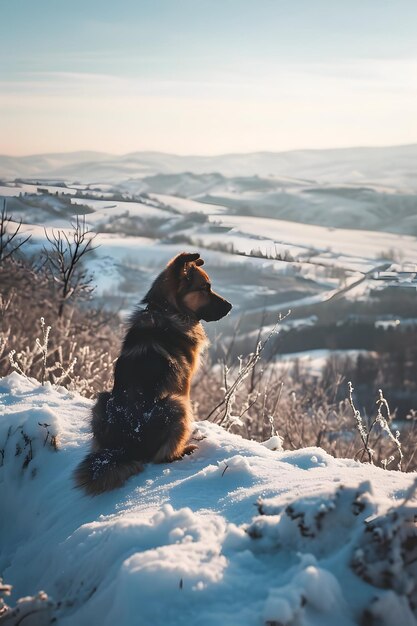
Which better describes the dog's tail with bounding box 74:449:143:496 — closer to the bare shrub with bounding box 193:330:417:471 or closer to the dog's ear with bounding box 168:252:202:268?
the bare shrub with bounding box 193:330:417:471

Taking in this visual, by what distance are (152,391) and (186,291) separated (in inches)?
67.2

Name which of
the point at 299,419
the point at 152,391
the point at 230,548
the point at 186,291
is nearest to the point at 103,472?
the point at 152,391

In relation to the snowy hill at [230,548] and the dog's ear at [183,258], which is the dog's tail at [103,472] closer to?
the snowy hill at [230,548]

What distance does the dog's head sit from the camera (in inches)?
255

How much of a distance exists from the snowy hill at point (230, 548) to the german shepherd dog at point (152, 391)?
0.27m

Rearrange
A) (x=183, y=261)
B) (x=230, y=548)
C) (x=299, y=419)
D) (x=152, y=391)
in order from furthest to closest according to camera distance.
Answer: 1. (x=299, y=419)
2. (x=183, y=261)
3. (x=152, y=391)
4. (x=230, y=548)

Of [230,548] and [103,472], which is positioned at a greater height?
[230,548]

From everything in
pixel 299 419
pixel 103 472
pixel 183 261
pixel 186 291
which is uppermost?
pixel 183 261

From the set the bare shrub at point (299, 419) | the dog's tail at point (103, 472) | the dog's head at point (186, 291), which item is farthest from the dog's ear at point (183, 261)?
the dog's tail at point (103, 472)

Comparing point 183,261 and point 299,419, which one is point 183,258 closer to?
point 183,261

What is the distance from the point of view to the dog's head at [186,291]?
649 centimetres

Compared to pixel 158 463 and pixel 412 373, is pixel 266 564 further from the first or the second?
pixel 412 373

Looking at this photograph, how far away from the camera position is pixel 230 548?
2.94m

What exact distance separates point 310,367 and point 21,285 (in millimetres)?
55535
